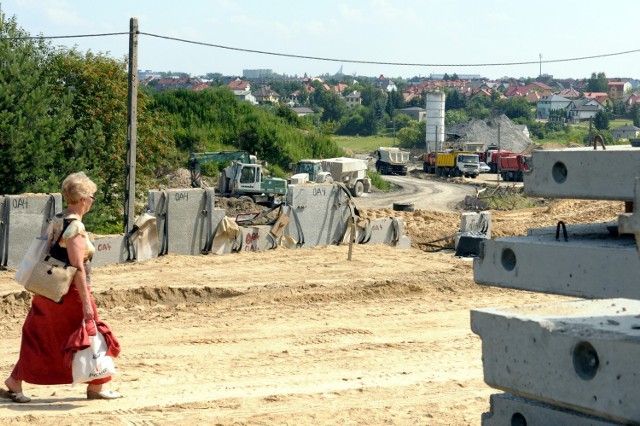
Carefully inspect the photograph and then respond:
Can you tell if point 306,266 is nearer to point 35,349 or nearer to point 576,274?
point 35,349

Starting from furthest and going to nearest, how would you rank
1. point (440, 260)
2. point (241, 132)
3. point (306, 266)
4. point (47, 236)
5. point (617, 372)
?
1. point (241, 132)
2. point (440, 260)
3. point (306, 266)
4. point (47, 236)
5. point (617, 372)

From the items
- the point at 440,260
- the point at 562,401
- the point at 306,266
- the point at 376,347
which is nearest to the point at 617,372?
the point at 562,401

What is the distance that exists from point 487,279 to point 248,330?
7420mm

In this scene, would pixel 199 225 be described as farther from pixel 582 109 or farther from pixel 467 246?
pixel 582 109

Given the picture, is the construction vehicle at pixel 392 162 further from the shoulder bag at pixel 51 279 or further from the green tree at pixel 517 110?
the green tree at pixel 517 110

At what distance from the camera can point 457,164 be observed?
199 feet

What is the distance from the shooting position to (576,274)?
15.3 ft

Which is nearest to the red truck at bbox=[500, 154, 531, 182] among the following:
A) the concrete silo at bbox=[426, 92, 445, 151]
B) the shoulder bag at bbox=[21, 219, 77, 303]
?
the concrete silo at bbox=[426, 92, 445, 151]

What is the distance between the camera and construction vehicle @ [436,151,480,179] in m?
60.4

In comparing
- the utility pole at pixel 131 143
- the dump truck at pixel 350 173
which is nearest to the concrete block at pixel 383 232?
the utility pole at pixel 131 143

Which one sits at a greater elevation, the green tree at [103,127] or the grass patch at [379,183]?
the green tree at [103,127]

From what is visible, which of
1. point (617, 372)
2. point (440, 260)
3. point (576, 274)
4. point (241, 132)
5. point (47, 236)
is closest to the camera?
point (617, 372)

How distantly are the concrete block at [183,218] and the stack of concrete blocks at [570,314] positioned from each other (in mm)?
13930

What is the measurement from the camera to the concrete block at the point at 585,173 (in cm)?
439
